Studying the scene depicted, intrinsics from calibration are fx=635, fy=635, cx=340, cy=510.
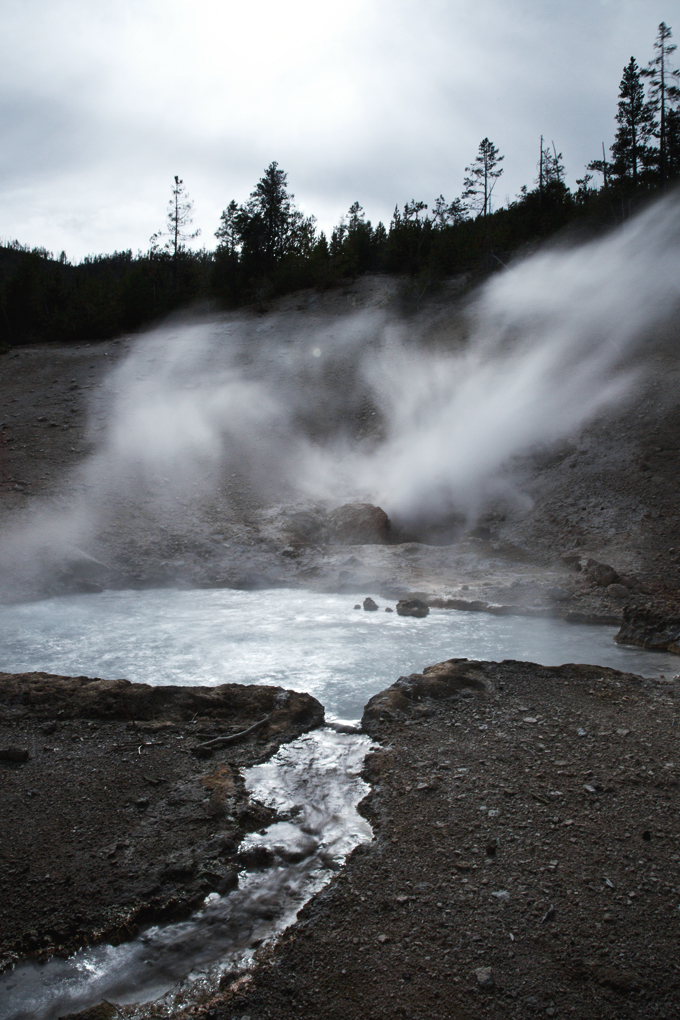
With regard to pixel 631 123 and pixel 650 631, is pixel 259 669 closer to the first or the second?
pixel 650 631

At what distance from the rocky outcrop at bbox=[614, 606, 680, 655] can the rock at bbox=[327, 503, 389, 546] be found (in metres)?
5.61

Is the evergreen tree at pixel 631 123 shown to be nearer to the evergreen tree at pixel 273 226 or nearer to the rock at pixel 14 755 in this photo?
the evergreen tree at pixel 273 226

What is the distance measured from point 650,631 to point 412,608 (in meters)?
3.20

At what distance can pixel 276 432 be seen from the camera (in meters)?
18.5

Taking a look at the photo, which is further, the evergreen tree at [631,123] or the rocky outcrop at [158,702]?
the evergreen tree at [631,123]

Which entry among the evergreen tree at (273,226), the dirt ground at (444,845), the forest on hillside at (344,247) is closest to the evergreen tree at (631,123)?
the forest on hillside at (344,247)

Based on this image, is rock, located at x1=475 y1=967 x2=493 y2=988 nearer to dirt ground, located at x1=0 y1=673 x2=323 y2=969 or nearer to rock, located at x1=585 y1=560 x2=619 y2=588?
dirt ground, located at x1=0 y1=673 x2=323 y2=969

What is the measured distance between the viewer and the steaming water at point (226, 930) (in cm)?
279

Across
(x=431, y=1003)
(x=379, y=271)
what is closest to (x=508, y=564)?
(x=431, y=1003)

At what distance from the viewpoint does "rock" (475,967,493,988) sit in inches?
108

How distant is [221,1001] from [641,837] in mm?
2477

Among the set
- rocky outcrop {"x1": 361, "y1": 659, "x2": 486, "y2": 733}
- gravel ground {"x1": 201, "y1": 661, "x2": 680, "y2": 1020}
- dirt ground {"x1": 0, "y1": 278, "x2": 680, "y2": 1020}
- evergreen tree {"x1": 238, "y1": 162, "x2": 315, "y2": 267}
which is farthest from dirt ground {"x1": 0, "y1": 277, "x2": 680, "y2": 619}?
evergreen tree {"x1": 238, "y1": 162, "x2": 315, "y2": 267}

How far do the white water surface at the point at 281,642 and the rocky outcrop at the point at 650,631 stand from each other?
0.17 meters

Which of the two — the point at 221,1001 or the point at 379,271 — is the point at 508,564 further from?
the point at 379,271
